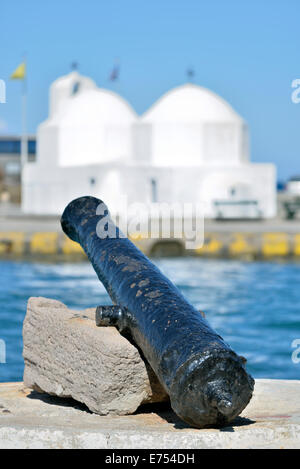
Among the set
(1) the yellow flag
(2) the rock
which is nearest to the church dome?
(1) the yellow flag

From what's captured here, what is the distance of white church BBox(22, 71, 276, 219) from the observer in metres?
30.0

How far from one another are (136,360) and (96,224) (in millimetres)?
A: 1114

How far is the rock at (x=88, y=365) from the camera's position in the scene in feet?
12.2

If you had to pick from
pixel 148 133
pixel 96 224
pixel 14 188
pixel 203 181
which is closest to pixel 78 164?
pixel 148 133

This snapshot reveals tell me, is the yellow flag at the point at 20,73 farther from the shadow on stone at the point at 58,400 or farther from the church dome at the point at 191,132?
the shadow on stone at the point at 58,400

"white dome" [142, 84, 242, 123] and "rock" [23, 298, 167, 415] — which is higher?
"white dome" [142, 84, 242, 123]

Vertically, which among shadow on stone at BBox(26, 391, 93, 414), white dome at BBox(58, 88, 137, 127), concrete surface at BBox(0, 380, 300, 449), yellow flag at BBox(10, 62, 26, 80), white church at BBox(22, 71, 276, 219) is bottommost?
shadow on stone at BBox(26, 391, 93, 414)

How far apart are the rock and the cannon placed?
113 millimetres

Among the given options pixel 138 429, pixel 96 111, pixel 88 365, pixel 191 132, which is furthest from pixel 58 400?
pixel 96 111

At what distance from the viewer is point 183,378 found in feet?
10.8

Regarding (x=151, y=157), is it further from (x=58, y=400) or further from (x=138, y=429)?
(x=138, y=429)

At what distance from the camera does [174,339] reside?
344 cm

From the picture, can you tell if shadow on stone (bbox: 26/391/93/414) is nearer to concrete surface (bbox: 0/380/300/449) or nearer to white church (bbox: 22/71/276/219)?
concrete surface (bbox: 0/380/300/449)

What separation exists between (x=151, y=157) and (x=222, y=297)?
18.4 meters
